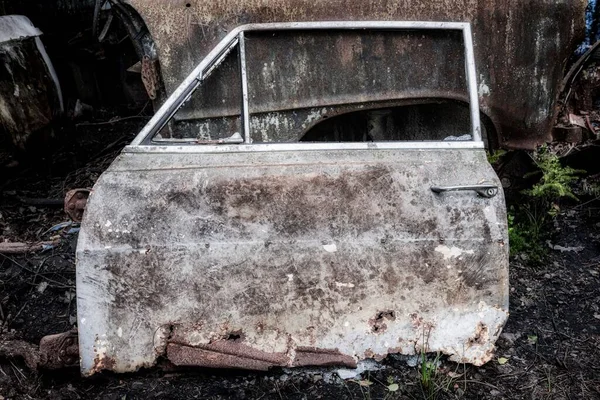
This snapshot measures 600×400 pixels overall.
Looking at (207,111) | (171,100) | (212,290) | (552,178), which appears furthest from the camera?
(552,178)

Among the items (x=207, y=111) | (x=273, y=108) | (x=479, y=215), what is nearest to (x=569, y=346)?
(x=479, y=215)

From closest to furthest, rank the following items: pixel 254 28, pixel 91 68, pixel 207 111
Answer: pixel 254 28 → pixel 207 111 → pixel 91 68

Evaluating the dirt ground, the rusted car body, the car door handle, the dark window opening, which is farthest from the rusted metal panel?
the car door handle

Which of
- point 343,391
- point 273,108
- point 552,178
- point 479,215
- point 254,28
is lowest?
point 343,391

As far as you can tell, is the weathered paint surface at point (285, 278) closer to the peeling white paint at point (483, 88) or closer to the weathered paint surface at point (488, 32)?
the weathered paint surface at point (488, 32)

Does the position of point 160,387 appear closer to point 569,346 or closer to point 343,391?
point 343,391

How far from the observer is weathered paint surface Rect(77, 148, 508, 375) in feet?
7.63

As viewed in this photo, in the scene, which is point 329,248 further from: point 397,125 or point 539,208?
point 539,208

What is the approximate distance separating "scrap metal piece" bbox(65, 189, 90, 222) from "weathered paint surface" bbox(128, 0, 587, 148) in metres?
0.90

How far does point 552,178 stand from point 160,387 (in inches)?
102

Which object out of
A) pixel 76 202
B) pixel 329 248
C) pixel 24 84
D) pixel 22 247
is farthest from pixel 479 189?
pixel 24 84

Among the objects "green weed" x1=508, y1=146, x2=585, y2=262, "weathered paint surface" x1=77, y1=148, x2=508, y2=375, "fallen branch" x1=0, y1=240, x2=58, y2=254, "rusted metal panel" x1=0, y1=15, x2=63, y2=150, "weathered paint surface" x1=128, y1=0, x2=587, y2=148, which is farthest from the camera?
"rusted metal panel" x1=0, y1=15, x2=63, y2=150

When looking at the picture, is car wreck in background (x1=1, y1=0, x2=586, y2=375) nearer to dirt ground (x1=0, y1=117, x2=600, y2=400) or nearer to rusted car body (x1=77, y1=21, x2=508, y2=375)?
rusted car body (x1=77, y1=21, x2=508, y2=375)

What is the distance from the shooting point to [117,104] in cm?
684
